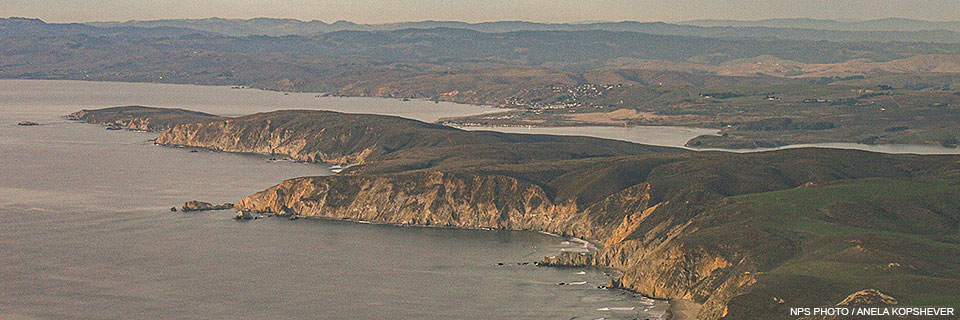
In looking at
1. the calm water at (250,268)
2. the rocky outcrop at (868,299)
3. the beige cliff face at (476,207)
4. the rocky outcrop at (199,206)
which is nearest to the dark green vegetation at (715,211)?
the beige cliff face at (476,207)

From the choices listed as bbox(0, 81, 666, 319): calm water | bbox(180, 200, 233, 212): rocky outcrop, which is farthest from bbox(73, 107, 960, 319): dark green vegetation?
bbox(0, 81, 666, 319): calm water

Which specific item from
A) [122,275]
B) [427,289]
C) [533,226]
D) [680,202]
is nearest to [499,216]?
[533,226]

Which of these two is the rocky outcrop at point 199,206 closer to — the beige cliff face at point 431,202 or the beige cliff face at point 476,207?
the beige cliff face at point 476,207

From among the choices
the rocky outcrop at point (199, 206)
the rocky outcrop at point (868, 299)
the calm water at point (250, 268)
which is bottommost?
the calm water at point (250, 268)

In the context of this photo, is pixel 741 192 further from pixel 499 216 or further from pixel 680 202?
pixel 499 216

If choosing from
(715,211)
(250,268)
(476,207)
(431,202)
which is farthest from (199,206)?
(715,211)

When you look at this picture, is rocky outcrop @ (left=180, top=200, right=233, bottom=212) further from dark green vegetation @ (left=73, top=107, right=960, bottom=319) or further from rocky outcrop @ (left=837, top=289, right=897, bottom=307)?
rocky outcrop @ (left=837, top=289, right=897, bottom=307)

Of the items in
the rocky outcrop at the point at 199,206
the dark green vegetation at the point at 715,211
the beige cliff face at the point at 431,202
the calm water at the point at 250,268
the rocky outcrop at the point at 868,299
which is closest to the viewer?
the rocky outcrop at the point at 868,299
